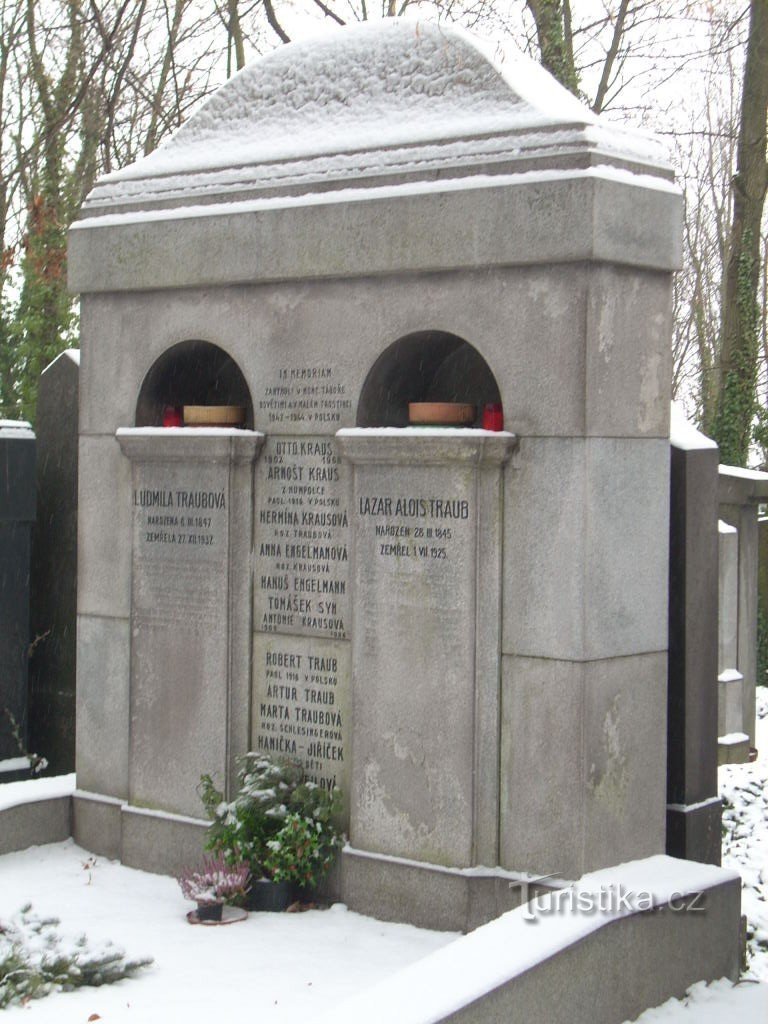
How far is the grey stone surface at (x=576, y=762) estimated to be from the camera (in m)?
6.20

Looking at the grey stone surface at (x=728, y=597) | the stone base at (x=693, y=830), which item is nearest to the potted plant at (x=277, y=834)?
the stone base at (x=693, y=830)

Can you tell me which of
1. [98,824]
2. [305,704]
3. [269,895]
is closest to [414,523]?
[305,704]

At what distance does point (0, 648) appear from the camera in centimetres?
939

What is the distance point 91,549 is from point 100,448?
1.85 feet

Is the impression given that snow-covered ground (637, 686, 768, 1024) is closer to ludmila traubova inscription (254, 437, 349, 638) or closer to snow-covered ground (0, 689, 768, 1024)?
snow-covered ground (0, 689, 768, 1024)

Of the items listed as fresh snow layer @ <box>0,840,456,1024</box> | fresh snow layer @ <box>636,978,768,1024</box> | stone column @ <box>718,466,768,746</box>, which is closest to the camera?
fresh snow layer @ <box>0,840,456,1024</box>

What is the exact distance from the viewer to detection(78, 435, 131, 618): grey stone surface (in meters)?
8.00

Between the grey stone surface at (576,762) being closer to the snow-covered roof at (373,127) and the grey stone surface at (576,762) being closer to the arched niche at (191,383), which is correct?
the snow-covered roof at (373,127)

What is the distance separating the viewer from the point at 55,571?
10.1 m

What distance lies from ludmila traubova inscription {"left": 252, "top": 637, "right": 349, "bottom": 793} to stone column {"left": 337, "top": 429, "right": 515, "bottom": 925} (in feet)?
0.75

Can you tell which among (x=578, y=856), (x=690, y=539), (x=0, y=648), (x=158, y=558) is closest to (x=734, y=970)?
(x=578, y=856)

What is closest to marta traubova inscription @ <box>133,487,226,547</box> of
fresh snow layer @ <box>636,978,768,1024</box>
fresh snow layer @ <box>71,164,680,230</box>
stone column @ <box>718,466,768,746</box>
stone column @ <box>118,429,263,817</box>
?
stone column @ <box>118,429,263,817</box>

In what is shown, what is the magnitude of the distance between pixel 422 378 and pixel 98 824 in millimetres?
3047

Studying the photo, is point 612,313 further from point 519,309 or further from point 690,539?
point 690,539
